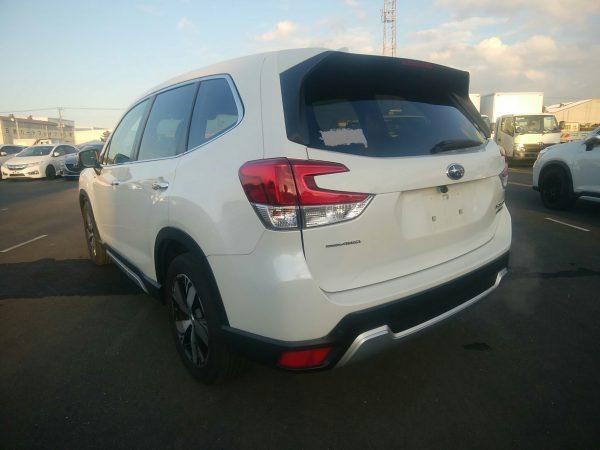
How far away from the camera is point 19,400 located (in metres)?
2.36

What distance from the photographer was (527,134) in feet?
53.4

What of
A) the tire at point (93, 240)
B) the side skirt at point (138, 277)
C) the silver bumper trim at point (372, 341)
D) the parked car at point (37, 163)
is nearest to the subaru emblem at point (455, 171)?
the silver bumper trim at point (372, 341)

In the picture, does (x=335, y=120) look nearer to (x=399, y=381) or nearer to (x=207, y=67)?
(x=207, y=67)

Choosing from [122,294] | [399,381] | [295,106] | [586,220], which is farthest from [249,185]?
[586,220]

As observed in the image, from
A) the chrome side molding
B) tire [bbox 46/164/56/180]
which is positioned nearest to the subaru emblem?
the chrome side molding

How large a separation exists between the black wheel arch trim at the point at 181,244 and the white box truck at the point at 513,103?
22.1 m

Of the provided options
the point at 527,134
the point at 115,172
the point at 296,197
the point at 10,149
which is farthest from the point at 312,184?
the point at 10,149

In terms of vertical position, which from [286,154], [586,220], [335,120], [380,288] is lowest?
[586,220]

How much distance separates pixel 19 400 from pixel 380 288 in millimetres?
2153

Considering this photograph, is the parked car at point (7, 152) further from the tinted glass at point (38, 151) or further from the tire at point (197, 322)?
the tire at point (197, 322)

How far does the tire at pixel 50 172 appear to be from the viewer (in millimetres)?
18697

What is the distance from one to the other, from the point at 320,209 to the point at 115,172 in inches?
95.3

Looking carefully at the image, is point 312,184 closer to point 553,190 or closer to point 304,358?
point 304,358

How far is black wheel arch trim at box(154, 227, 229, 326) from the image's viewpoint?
1966 mm
